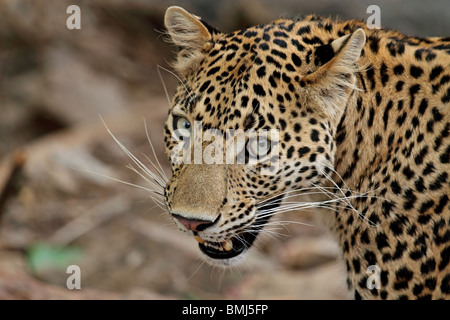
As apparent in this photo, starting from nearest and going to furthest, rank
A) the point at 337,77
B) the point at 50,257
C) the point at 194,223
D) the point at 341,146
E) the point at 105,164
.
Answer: the point at 194,223 < the point at 337,77 < the point at 341,146 < the point at 50,257 < the point at 105,164

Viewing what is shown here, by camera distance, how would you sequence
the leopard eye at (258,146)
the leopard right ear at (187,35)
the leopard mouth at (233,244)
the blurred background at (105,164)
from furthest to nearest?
the blurred background at (105,164) < the leopard right ear at (187,35) < the leopard mouth at (233,244) < the leopard eye at (258,146)

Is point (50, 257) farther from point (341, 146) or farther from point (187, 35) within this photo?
point (341, 146)

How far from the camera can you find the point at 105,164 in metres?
12.9

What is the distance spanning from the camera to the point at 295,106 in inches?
222

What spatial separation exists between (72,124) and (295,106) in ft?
35.8

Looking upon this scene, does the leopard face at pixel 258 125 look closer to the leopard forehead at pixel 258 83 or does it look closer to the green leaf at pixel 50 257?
the leopard forehead at pixel 258 83

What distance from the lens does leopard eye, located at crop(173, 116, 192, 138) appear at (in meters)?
5.98

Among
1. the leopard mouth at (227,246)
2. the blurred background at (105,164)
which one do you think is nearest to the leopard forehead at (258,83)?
the leopard mouth at (227,246)

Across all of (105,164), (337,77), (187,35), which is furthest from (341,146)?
(105,164)

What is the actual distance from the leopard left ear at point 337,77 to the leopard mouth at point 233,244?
102 cm

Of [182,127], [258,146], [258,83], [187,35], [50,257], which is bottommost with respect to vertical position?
[258,146]

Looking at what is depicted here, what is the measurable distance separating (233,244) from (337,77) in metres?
1.85

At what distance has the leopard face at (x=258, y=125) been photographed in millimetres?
5477

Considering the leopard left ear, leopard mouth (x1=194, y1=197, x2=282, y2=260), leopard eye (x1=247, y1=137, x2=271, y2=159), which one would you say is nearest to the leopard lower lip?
leopard mouth (x1=194, y1=197, x2=282, y2=260)
